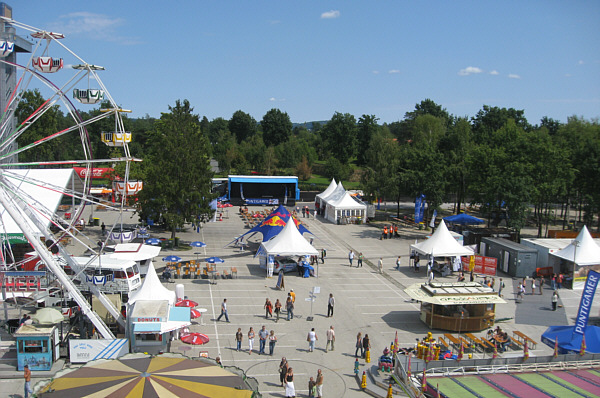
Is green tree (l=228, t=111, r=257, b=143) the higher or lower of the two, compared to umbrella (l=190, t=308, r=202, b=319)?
higher

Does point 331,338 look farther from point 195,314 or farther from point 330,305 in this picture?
point 195,314

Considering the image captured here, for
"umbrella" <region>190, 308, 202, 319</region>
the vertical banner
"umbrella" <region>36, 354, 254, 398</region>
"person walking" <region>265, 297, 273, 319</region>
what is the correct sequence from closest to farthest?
"umbrella" <region>36, 354, 254, 398</region> → "umbrella" <region>190, 308, 202, 319</region> → "person walking" <region>265, 297, 273, 319</region> → the vertical banner

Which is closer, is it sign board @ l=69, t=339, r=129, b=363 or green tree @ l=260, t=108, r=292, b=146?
sign board @ l=69, t=339, r=129, b=363

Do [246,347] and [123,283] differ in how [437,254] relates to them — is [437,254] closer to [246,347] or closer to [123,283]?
[246,347]

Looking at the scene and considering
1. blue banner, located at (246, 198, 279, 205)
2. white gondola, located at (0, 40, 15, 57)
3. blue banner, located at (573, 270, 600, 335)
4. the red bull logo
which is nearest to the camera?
blue banner, located at (573, 270, 600, 335)

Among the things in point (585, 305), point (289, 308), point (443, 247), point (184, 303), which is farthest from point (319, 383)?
point (443, 247)

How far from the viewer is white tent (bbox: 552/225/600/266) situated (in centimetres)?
3108

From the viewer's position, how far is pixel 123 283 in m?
23.8

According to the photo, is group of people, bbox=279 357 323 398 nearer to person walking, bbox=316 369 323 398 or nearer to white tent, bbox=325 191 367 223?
person walking, bbox=316 369 323 398

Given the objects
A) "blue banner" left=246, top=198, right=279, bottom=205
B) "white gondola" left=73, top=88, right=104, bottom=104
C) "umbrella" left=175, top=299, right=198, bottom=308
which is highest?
"white gondola" left=73, top=88, right=104, bottom=104

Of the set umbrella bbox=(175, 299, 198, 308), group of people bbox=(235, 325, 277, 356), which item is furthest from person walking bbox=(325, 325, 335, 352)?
umbrella bbox=(175, 299, 198, 308)

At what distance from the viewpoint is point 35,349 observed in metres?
18.2

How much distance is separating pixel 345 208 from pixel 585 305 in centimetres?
3038

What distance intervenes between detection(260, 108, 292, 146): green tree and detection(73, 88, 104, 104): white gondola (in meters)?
92.7
